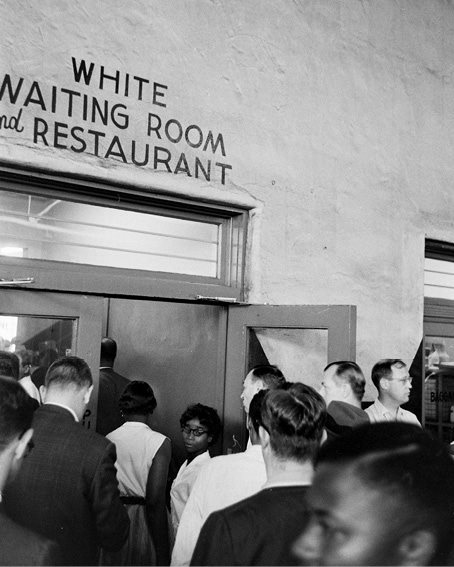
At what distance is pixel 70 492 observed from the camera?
8.19 feet

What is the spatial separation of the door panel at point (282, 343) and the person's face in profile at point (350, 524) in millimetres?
2726

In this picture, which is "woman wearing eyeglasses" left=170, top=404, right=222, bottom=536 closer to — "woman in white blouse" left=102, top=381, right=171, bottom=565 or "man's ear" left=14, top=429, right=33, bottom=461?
"woman in white blouse" left=102, top=381, right=171, bottom=565

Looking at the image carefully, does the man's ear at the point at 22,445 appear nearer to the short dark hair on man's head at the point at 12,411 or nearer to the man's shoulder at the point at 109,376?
the short dark hair on man's head at the point at 12,411

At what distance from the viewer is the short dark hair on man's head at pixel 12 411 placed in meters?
1.71

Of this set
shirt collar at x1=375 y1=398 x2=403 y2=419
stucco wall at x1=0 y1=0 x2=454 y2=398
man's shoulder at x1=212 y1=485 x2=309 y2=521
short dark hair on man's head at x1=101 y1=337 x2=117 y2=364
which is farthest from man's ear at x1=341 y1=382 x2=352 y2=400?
short dark hair on man's head at x1=101 y1=337 x2=117 y2=364

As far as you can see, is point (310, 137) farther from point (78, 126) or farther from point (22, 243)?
point (22, 243)

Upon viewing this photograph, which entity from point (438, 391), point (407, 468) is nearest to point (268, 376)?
point (407, 468)

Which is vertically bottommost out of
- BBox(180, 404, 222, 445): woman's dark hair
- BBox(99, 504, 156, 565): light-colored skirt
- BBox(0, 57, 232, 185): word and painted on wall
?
BBox(99, 504, 156, 565): light-colored skirt

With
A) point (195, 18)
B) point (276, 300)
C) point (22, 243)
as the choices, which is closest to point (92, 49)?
point (195, 18)

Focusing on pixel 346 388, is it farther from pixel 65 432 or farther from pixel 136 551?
pixel 65 432

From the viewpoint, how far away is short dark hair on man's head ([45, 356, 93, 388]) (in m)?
2.75

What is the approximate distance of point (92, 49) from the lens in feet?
12.6

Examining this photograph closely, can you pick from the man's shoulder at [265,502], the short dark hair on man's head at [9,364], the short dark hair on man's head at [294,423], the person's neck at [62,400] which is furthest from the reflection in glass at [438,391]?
the man's shoulder at [265,502]

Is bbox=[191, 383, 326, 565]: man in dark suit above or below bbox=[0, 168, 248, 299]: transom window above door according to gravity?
below
